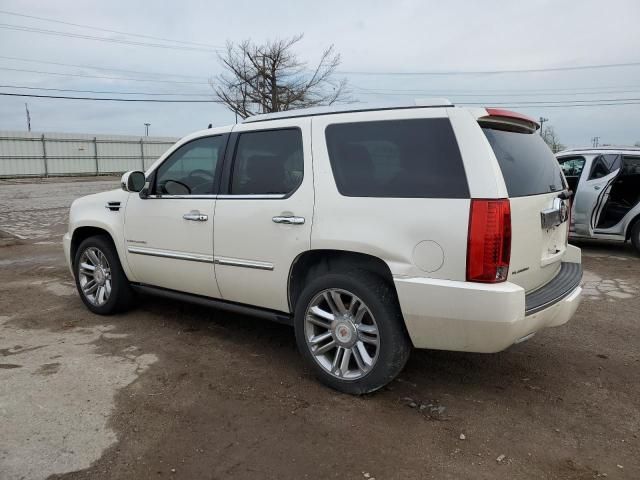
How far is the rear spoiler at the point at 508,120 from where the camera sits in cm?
314

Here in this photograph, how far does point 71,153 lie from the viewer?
1332 inches

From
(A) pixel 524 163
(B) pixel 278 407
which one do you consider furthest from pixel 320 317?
(A) pixel 524 163

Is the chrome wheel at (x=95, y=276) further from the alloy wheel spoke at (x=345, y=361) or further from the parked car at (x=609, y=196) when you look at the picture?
the parked car at (x=609, y=196)

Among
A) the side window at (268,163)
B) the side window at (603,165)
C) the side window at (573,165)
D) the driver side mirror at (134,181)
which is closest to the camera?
the side window at (268,163)

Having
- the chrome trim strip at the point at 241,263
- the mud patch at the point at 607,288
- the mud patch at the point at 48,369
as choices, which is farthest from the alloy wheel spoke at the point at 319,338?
the mud patch at the point at 607,288

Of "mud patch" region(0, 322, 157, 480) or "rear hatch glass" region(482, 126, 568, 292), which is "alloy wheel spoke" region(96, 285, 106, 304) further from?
"rear hatch glass" region(482, 126, 568, 292)

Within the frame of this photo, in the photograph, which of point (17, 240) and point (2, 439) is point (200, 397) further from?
point (17, 240)

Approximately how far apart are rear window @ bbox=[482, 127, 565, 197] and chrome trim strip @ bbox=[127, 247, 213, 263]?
2.23 m

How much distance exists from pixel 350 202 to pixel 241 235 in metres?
0.95

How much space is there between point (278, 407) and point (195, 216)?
5.48 ft

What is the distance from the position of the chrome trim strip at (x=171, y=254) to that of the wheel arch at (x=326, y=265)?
79cm

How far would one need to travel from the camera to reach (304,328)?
11.6 ft

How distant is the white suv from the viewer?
2914mm

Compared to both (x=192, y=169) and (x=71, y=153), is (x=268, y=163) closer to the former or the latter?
(x=192, y=169)
